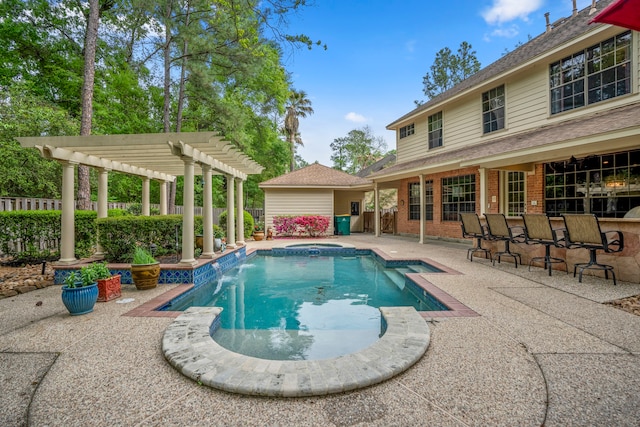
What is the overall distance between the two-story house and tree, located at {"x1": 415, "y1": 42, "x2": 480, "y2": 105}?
59.8 ft

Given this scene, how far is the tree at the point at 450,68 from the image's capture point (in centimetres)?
2750

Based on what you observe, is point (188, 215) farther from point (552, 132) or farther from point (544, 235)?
point (552, 132)

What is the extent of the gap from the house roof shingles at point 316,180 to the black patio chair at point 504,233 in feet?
26.6

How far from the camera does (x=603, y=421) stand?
1.90m

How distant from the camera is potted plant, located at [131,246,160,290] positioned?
5.30 metres

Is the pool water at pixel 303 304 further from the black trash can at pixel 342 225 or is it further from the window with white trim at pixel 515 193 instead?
the black trash can at pixel 342 225

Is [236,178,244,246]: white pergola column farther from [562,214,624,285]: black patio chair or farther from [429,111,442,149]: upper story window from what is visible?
[562,214,624,285]: black patio chair

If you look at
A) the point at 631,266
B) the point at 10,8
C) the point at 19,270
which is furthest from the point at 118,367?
the point at 10,8

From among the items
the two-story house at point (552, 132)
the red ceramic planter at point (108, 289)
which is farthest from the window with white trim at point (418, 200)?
the red ceramic planter at point (108, 289)

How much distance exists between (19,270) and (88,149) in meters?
3.28

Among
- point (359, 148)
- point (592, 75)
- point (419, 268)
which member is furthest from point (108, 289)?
point (359, 148)

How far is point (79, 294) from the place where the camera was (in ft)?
13.1

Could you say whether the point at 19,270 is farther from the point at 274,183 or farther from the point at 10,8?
the point at 10,8

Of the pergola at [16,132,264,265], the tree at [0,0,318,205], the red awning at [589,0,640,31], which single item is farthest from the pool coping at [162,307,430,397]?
the tree at [0,0,318,205]
